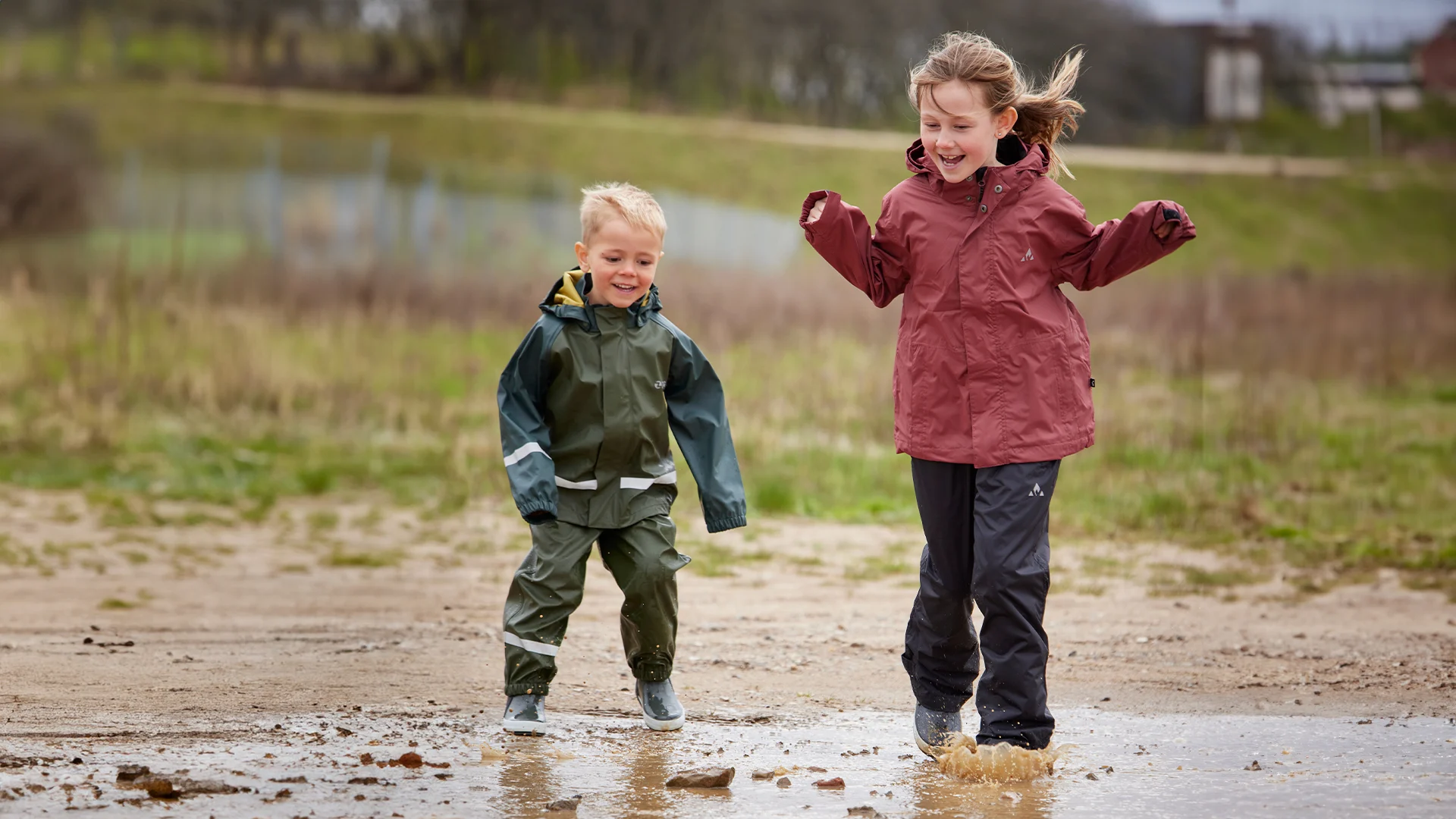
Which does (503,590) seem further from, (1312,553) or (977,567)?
(1312,553)

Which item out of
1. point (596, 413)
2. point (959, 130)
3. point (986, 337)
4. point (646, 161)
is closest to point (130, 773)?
point (596, 413)

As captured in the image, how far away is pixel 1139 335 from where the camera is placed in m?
18.3

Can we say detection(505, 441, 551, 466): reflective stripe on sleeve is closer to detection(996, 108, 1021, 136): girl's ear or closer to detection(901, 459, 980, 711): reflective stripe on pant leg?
detection(901, 459, 980, 711): reflective stripe on pant leg

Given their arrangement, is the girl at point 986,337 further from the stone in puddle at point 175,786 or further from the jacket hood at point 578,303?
the stone in puddle at point 175,786

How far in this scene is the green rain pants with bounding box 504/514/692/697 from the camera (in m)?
4.30

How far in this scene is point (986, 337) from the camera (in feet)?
13.0

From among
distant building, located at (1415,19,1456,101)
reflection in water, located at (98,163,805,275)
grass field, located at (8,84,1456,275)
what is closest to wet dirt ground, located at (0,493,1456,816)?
reflection in water, located at (98,163,805,275)

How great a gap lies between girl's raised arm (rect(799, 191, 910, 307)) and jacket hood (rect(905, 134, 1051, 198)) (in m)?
0.14

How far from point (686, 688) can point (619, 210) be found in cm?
172

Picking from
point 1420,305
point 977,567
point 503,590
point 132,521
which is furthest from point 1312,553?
point 1420,305

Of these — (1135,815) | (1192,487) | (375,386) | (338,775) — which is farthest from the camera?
(375,386)

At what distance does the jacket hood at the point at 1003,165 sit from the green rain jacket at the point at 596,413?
869 millimetres

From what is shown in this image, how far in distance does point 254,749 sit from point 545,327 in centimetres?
141

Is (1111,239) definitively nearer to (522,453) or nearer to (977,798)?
(977,798)
